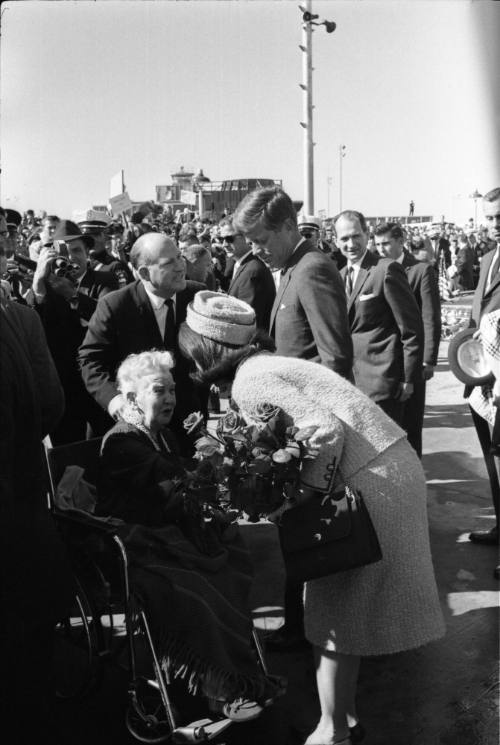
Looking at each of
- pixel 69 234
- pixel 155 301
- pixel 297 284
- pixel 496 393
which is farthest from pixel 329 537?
pixel 69 234

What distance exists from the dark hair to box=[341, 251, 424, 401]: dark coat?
2.19 meters

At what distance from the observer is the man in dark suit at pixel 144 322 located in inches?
156

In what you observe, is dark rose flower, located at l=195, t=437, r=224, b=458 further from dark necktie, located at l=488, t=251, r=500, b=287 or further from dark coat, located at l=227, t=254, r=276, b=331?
dark coat, located at l=227, t=254, r=276, b=331

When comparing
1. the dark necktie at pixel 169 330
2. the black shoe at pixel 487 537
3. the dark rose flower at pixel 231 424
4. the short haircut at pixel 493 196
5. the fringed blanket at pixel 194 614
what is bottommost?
the black shoe at pixel 487 537

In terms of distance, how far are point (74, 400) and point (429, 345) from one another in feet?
8.03

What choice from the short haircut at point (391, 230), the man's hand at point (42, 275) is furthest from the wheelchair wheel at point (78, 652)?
the short haircut at point (391, 230)

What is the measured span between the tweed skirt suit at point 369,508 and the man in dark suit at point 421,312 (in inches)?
95.9

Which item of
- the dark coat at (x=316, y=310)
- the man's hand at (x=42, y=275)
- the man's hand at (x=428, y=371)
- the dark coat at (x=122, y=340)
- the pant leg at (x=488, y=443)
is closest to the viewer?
the dark coat at (x=316, y=310)

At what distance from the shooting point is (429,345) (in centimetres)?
541

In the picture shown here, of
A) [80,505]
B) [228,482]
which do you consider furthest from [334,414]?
[80,505]

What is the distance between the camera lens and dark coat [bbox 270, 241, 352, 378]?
138 inches

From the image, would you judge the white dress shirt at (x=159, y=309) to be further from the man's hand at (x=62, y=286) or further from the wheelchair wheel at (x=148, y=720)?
the wheelchair wheel at (x=148, y=720)

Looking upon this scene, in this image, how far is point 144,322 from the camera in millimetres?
3996

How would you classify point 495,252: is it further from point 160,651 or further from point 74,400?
point 160,651
